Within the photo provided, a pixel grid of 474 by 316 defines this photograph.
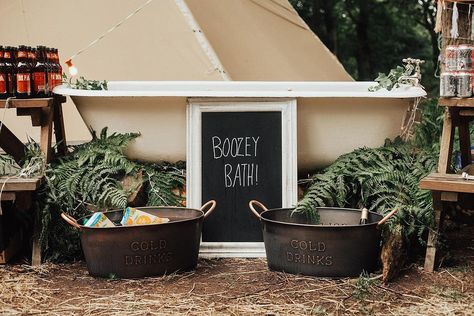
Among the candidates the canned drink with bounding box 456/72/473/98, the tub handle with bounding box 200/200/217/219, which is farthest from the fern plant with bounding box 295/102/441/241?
the canned drink with bounding box 456/72/473/98

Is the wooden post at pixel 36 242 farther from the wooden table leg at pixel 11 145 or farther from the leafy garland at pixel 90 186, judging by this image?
the wooden table leg at pixel 11 145

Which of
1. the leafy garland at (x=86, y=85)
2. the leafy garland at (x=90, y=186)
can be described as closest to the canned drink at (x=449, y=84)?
the leafy garland at (x=90, y=186)

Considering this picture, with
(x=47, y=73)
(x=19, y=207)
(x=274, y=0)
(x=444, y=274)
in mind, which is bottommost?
(x=444, y=274)

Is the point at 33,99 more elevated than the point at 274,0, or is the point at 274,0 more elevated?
the point at 274,0

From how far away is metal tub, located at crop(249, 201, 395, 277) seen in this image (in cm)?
322

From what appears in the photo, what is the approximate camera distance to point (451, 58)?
10.7ft

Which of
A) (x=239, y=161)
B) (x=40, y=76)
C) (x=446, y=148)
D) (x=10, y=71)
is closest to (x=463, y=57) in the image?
(x=446, y=148)

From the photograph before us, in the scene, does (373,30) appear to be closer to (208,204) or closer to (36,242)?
(208,204)

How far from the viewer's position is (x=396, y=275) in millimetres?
3295

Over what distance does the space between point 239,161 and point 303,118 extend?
1.48ft

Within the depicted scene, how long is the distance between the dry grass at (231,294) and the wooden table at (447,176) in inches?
7.3

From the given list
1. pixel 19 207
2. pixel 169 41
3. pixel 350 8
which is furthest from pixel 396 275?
pixel 350 8

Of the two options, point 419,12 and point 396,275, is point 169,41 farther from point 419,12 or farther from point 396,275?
point 419,12

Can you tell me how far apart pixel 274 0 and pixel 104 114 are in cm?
282
